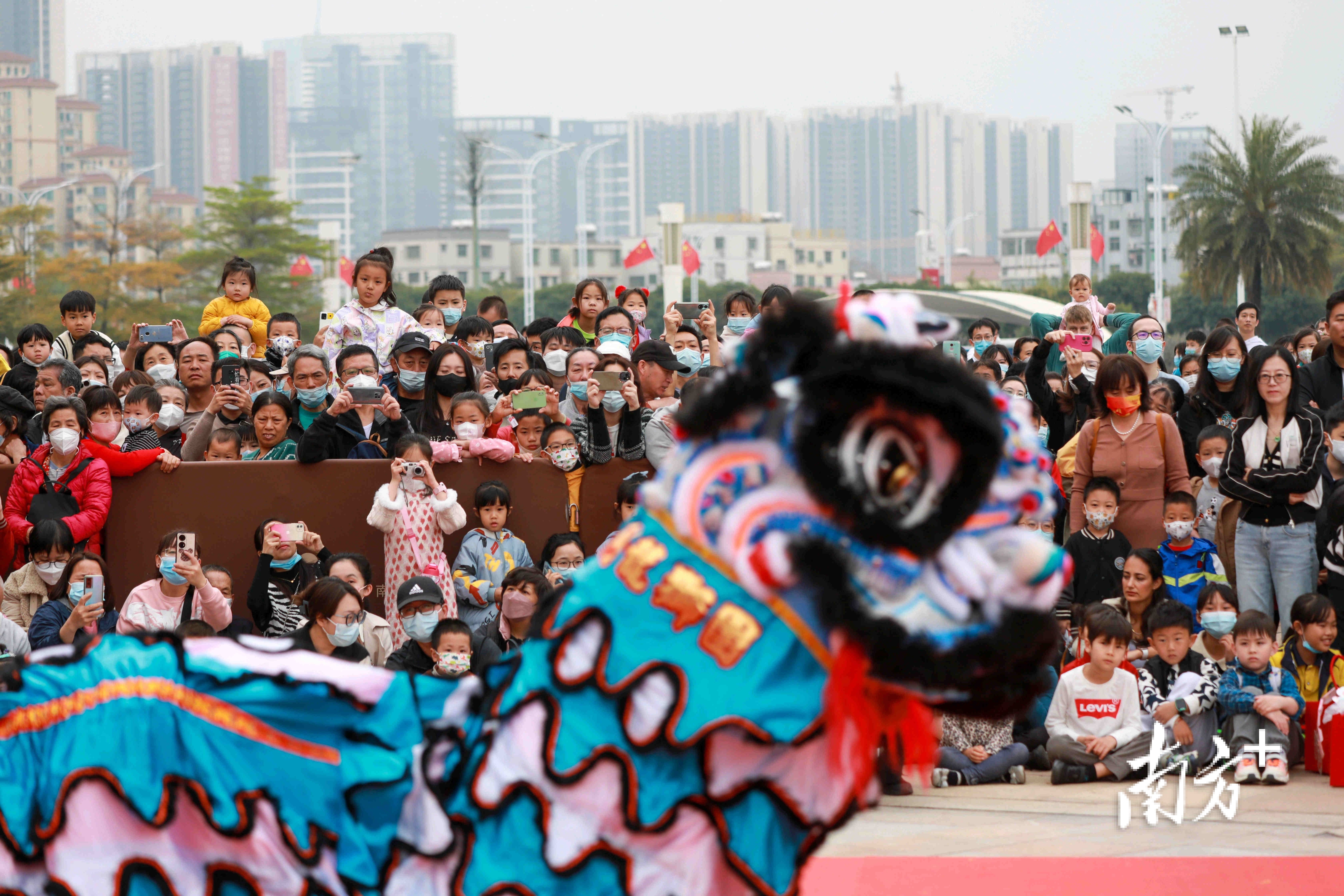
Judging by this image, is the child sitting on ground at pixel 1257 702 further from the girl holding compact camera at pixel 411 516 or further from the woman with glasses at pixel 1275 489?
the girl holding compact camera at pixel 411 516

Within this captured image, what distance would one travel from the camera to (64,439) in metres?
5.87

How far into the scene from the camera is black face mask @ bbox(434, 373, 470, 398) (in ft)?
21.1

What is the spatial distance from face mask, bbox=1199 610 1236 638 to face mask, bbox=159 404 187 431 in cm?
→ 440

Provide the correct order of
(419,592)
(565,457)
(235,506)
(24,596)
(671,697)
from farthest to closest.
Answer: (565,457), (235,506), (24,596), (419,592), (671,697)

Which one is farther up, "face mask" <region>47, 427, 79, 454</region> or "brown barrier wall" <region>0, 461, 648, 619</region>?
"face mask" <region>47, 427, 79, 454</region>

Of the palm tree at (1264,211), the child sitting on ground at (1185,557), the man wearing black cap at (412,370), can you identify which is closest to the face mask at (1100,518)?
the child sitting on ground at (1185,557)

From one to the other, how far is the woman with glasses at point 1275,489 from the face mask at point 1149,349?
1583mm

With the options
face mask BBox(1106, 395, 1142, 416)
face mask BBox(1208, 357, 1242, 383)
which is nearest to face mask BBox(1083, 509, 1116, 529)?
face mask BBox(1106, 395, 1142, 416)

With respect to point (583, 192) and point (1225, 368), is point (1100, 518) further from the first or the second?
point (583, 192)

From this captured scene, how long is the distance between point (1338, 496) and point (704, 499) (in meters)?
4.55

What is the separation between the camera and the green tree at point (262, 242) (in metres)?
44.8

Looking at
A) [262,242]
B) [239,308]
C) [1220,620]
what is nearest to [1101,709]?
[1220,620]

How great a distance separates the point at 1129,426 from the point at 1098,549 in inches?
23.4

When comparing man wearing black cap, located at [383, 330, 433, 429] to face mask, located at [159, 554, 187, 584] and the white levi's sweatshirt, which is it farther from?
the white levi's sweatshirt
